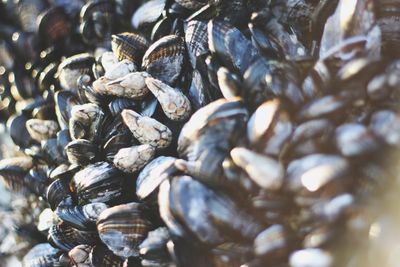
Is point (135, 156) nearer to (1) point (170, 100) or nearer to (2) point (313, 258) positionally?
(1) point (170, 100)

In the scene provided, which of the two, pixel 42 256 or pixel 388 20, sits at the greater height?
pixel 388 20

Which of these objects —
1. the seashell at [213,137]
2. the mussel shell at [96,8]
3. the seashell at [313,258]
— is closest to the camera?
the seashell at [313,258]

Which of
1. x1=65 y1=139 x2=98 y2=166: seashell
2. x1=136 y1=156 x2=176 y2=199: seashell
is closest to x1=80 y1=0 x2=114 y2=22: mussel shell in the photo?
x1=65 y1=139 x2=98 y2=166: seashell

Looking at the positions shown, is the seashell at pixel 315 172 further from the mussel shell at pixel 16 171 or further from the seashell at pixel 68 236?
the mussel shell at pixel 16 171

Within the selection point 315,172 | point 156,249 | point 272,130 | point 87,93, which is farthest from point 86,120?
point 315,172

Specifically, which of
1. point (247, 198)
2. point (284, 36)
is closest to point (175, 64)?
point (284, 36)

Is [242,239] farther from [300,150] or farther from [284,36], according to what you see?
[284,36]

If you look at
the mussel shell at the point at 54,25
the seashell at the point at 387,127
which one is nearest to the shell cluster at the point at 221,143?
the seashell at the point at 387,127
